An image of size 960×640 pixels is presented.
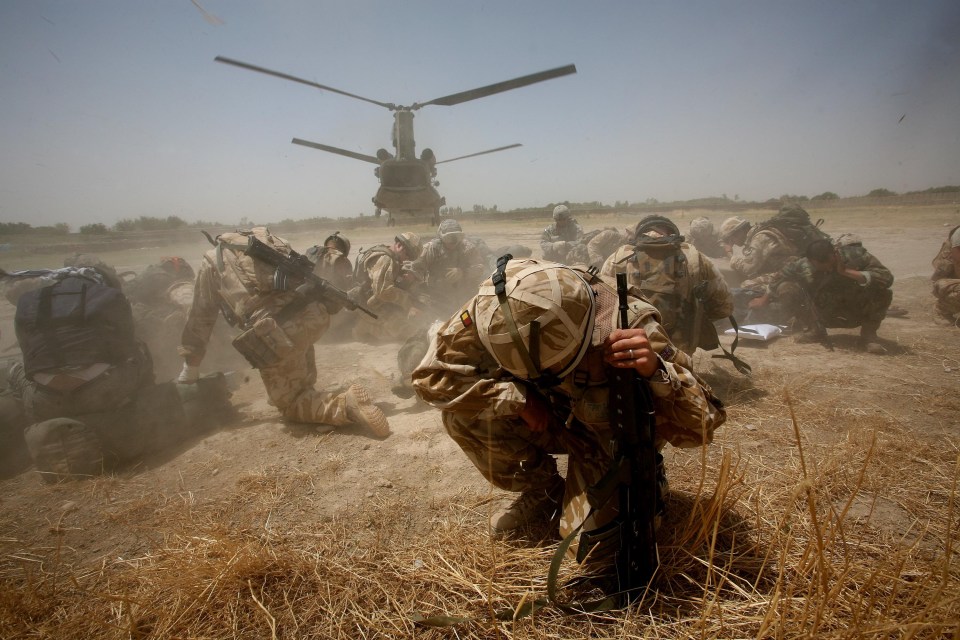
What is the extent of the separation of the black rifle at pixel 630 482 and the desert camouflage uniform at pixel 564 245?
27.5ft

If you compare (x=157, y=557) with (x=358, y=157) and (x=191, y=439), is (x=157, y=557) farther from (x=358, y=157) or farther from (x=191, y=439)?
(x=358, y=157)

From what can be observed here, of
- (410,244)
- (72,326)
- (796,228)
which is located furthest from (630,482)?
(796,228)

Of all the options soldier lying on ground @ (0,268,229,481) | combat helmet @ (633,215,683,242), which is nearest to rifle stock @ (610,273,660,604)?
combat helmet @ (633,215,683,242)

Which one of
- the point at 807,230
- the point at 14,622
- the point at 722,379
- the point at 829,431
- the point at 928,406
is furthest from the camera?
the point at 807,230

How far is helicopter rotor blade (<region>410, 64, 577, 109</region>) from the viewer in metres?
6.66

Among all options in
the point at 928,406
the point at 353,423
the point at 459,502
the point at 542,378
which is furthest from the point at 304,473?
the point at 928,406

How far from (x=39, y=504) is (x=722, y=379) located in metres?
5.88

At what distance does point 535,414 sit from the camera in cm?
195

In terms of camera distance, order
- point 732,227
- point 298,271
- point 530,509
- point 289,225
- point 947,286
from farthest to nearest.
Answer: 1. point 289,225
2. point 732,227
3. point 947,286
4. point 298,271
5. point 530,509

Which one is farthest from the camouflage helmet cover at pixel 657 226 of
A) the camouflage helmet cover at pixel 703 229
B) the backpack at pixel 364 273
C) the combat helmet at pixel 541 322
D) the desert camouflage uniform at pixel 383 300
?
the camouflage helmet cover at pixel 703 229

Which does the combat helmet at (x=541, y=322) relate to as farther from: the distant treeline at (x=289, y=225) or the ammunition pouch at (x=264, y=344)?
the distant treeline at (x=289, y=225)

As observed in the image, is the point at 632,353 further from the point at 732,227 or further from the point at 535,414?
the point at 732,227

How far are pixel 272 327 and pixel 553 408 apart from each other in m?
2.83

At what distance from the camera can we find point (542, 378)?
1.74 m
